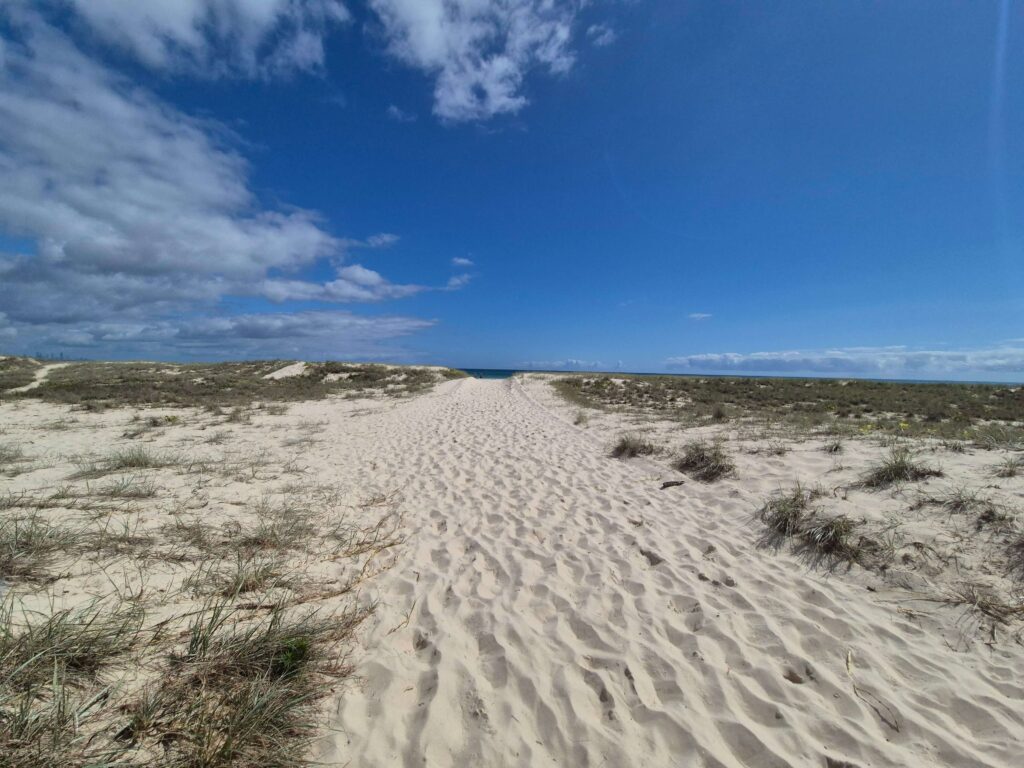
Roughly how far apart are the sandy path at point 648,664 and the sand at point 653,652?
0.01 m

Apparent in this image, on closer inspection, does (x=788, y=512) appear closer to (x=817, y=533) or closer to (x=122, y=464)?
(x=817, y=533)

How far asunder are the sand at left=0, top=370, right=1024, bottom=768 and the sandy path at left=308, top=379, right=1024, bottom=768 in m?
0.01

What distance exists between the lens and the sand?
233cm

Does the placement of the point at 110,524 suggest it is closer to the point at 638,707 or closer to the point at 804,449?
the point at 638,707

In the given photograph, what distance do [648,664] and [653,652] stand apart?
0.13 meters

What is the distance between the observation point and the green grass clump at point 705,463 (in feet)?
22.7

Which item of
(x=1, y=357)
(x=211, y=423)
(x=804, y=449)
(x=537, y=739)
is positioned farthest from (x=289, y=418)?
(x=1, y=357)

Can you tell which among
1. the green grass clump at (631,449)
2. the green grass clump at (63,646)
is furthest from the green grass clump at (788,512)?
the green grass clump at (63,646)

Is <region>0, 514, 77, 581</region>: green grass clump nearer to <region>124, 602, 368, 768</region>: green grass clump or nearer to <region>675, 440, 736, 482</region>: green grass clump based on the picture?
<region>124, 602, 368, 768</region>: green grass clump

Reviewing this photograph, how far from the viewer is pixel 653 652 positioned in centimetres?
302

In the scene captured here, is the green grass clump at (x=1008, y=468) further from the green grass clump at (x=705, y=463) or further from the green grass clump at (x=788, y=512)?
the green grass clump at (x=705, y=463)

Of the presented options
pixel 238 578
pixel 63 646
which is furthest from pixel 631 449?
pixel 63 646

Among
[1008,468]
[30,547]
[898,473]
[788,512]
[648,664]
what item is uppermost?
[1008,468]

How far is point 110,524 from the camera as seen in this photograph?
14.8ft
